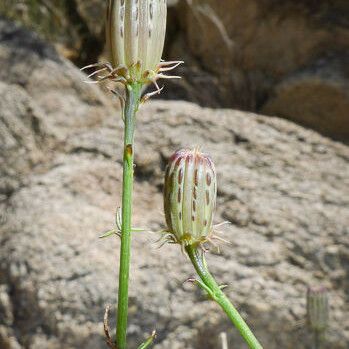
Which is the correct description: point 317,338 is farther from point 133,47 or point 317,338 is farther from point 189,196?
point 133,47

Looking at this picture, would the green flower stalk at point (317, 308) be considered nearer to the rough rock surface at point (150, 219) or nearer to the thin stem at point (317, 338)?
the thin stem at point (317, 338)

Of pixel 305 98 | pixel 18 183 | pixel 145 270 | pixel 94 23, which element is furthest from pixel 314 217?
pixel 94 23

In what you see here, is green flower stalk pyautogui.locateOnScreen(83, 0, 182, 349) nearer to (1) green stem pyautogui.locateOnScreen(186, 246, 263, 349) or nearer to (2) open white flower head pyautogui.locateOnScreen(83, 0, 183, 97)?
(2) open white flower head pyautogui.locateOnScreen(83, 0, 183, 97)

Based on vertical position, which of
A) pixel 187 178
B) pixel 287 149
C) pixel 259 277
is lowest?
pixel 259 277

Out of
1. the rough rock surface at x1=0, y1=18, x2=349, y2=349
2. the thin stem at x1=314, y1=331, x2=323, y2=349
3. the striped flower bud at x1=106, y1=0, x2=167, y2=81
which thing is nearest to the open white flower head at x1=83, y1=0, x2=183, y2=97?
the striped flower bud at x1=106, y1=0, x2=167, y2=81

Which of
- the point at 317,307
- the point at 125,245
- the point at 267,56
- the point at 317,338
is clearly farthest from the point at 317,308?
the point at 267,56

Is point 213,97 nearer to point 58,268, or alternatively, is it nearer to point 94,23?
point 94,23
